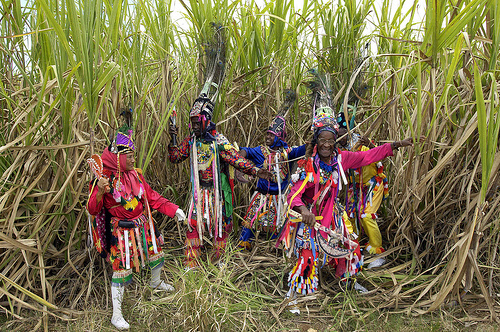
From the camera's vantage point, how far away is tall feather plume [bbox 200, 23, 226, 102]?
321cm


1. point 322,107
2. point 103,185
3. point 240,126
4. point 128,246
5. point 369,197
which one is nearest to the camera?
point 103,185

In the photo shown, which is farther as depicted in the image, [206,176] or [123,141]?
[206,176]

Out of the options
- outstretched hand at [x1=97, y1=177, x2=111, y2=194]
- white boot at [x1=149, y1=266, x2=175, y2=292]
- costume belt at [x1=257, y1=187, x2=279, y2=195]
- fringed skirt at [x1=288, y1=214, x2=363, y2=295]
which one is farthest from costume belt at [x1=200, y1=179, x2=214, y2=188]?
outstretched hand at [x1=97, y1=177, x2=111, y2=194]

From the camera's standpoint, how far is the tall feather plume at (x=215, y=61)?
10.5 ft

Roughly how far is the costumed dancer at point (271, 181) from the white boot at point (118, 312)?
131 cm

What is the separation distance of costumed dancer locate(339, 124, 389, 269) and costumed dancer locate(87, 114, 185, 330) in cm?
169

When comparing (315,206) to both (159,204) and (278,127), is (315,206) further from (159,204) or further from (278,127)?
(159,204)

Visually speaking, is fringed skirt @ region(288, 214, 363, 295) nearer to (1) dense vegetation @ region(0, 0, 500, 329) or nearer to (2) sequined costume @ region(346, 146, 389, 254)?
(1) dense vegetation @ region(0, 0, 500, 329)

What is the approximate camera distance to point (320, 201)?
2693 mm

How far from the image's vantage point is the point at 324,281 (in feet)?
9.80

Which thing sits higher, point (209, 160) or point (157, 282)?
point (209, 160)

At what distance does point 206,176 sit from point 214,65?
1039mm

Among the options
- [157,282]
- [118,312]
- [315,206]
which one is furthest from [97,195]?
[315,206]

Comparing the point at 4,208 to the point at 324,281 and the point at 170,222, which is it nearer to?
the point at 170,222
